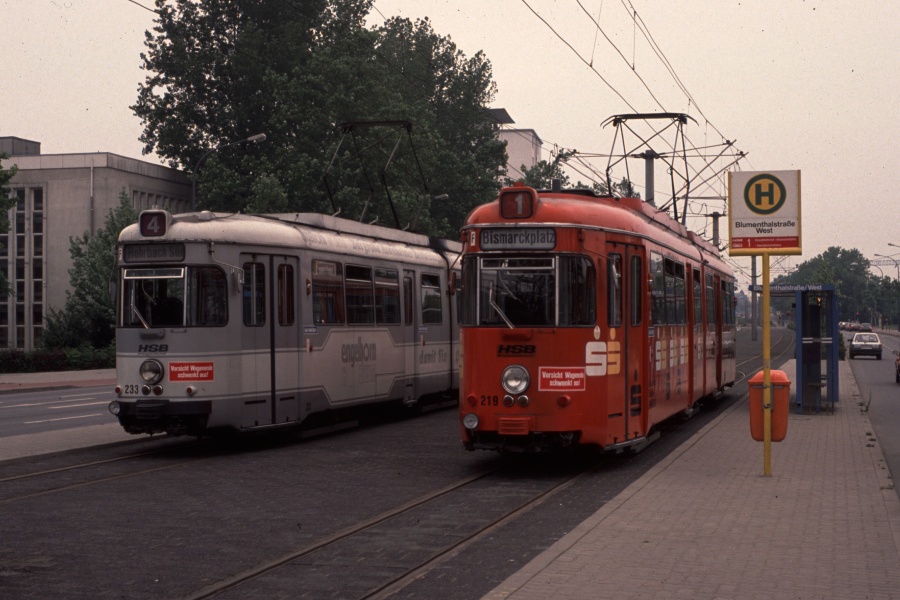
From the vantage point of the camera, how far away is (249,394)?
49.8 feet

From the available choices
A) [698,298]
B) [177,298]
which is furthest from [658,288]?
[177,298]

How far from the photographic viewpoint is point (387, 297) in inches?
762

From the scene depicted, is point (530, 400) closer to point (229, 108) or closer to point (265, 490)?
point (265, 490)

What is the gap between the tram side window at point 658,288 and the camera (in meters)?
14.6

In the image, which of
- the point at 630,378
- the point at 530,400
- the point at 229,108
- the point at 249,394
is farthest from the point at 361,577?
the point at 229,108

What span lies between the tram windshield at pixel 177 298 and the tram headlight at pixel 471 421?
3.89m

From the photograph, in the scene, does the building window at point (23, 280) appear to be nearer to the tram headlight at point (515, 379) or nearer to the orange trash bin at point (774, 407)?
the tram headlight at point (515, 379)

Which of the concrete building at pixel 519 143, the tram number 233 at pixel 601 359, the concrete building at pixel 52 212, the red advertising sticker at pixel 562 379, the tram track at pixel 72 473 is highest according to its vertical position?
the concrete building at pixel 519 143

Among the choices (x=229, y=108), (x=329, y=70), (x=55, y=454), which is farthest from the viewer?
(x=229, y=108)

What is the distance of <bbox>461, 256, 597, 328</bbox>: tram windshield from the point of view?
12633mm

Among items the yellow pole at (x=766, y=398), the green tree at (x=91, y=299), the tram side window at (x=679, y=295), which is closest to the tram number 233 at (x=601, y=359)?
the yellow pole at (x=766, y=398)

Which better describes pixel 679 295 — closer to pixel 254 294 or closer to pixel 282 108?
pixel 254 294

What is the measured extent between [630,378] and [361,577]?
6.45 meters

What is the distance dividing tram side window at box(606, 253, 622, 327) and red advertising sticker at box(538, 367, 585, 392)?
31.5 inches
